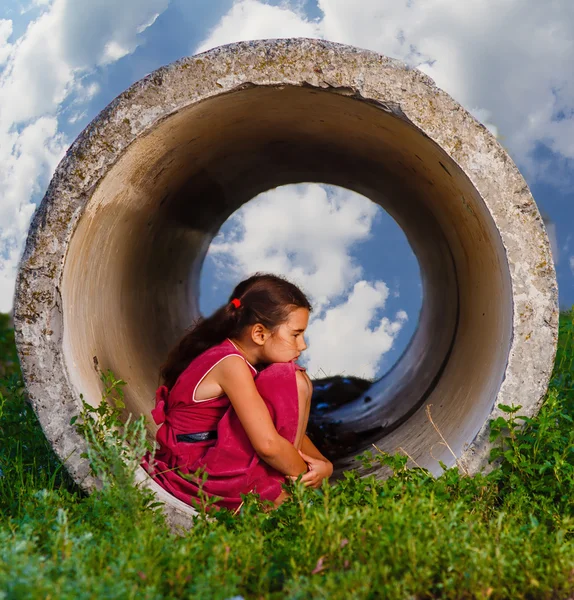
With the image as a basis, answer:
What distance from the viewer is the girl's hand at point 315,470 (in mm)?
3566

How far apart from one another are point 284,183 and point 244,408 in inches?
130

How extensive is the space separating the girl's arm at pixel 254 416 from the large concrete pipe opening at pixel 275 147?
18.9 inches

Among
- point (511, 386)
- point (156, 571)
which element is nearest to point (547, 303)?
point (511, 386)

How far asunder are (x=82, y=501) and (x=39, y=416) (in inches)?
17.3

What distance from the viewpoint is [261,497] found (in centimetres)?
335

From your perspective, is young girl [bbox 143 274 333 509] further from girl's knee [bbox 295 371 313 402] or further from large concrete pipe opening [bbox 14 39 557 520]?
large concrete pipe opening [bbox 14 39 557 520]

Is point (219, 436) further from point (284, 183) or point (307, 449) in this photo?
point (284, 183)

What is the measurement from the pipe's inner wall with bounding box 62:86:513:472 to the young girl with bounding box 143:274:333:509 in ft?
1.56

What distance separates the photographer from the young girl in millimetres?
3389

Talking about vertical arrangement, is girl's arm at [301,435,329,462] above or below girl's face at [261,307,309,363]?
below

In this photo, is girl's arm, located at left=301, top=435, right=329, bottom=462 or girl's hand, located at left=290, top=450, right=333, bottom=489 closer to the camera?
girl's hand, located at left=290, top=450, right=333, bottom=489

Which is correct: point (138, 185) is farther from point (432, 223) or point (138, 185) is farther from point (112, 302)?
point (432, 223)

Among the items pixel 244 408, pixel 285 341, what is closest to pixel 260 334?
pixel 285 341

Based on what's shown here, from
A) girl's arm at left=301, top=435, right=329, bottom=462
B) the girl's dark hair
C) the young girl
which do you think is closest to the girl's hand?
the young girl
